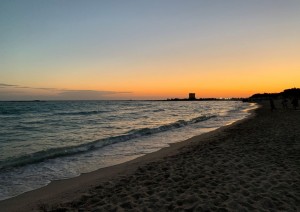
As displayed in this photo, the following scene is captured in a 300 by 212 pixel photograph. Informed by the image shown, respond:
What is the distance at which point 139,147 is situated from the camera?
14.3 m

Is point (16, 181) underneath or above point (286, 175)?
underneath

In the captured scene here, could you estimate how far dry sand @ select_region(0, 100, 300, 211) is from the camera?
18.5 feet

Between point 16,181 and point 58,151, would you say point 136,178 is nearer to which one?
point 16,181

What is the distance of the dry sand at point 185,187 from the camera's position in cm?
563

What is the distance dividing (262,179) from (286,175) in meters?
0.74

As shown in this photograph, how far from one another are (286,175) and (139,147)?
802cm

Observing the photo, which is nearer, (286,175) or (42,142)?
(286,175)

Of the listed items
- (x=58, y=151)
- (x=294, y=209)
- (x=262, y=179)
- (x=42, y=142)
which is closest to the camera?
(x=294, y=209)

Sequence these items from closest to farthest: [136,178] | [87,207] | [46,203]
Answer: [87,207]
[46,203]
[136,178]

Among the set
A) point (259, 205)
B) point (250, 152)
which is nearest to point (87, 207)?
point (259, 205)

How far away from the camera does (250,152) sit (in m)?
10.5

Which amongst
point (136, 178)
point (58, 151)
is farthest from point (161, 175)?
point (58, 151)

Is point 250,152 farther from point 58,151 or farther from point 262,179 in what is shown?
point 58,151

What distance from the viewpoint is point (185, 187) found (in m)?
6.66
